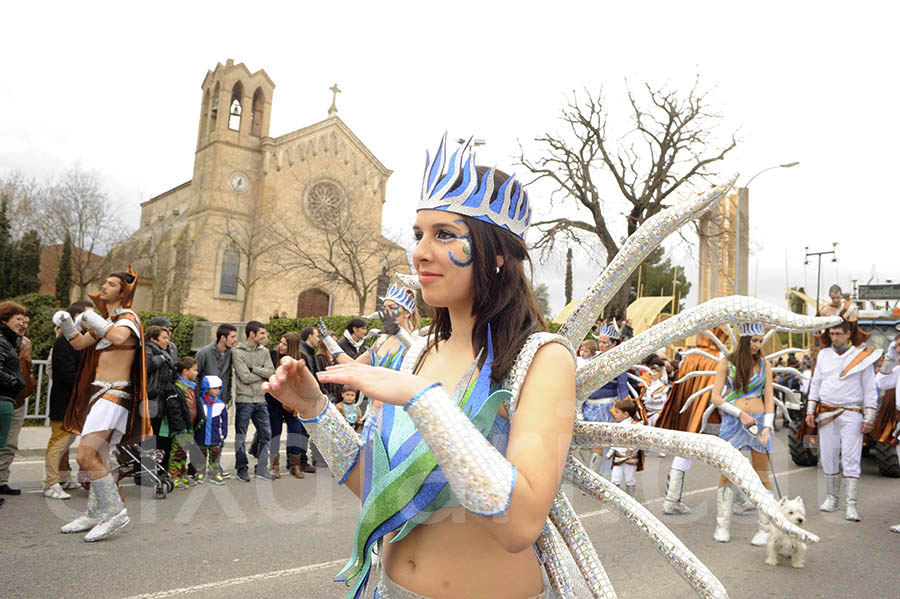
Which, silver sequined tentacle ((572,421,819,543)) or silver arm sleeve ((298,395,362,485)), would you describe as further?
silver arm sleeve ((298,395,362,485))

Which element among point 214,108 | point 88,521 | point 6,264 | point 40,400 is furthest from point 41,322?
point 214,108

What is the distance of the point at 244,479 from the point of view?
25.6 feet

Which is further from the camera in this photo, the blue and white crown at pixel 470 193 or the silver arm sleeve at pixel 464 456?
the blue and white crown at pixel 470 193

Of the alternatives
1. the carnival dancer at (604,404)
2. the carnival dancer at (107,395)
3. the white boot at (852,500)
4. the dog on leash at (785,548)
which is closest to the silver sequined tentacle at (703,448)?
the dog on leash at (785,548)

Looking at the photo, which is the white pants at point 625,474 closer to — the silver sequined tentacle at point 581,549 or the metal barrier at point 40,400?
the silver sequined tentacle at point 581,549

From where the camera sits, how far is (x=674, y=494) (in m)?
6.64

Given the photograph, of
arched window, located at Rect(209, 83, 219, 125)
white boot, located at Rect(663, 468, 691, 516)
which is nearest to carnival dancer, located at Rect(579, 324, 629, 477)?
white boot, located at Rect(663, 468, 691, 516)

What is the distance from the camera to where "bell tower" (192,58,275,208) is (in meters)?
34.3

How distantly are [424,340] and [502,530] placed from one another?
79 centimetres

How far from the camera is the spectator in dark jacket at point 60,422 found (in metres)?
6.55

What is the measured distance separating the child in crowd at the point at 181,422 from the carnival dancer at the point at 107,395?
1.56 m

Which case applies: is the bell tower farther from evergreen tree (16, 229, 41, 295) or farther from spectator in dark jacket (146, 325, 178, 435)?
spectator in dark jacket (146, 325, 178, 435)

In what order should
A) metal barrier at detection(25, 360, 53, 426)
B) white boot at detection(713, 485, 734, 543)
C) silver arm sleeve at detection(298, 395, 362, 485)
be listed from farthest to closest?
metal barrier at detection(25, 360, 53, 426)
white boot at detection(713, 485, 734, 543)
silver arm sleeve at detection(298, 395, 362, 485)

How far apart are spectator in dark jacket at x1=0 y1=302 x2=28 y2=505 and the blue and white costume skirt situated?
278 inches
